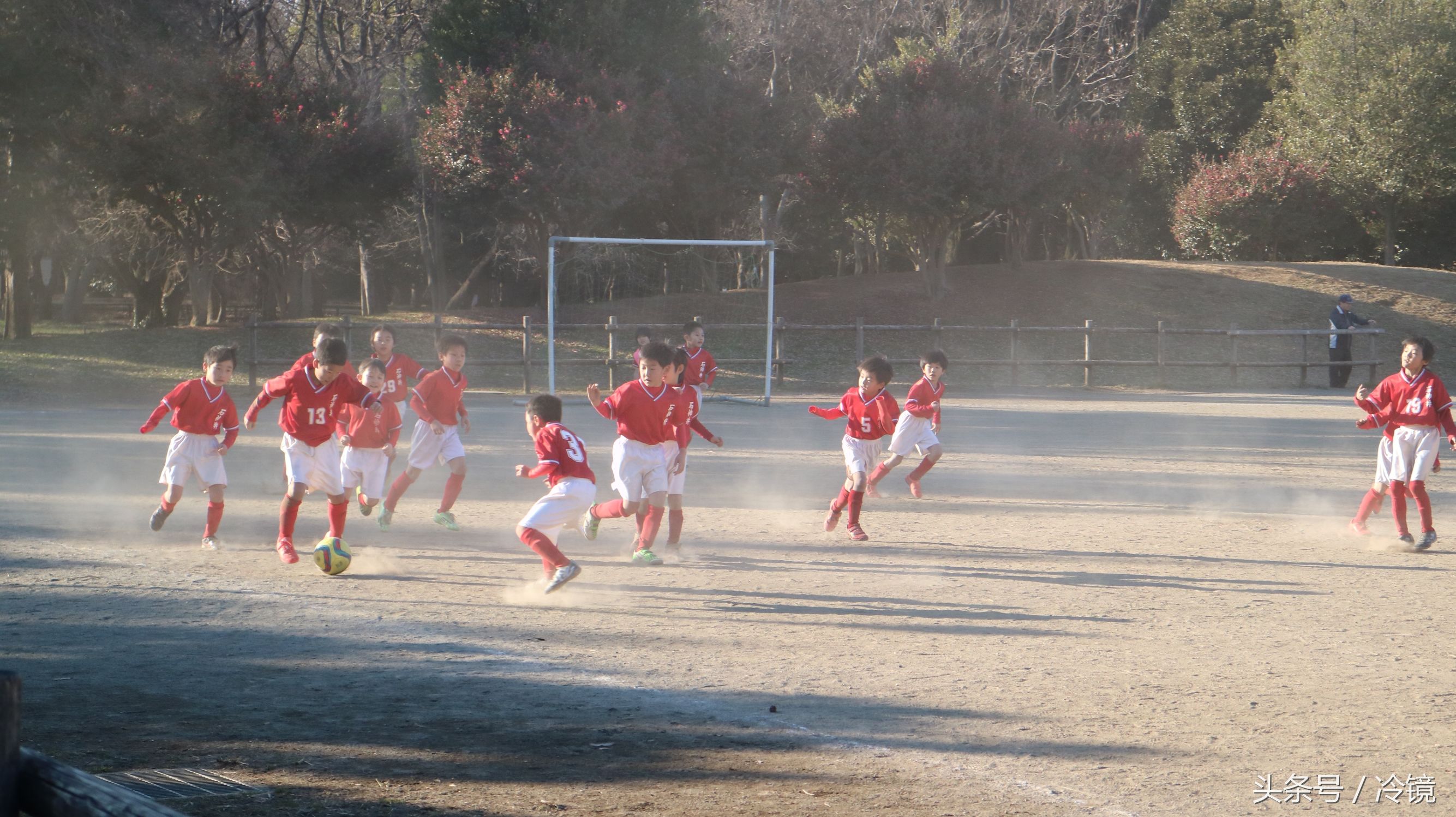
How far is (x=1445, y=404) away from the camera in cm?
898

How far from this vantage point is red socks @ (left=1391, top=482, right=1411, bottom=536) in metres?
8.99

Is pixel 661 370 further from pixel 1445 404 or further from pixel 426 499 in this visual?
pixel 1445 404

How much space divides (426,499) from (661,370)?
4.05 metres

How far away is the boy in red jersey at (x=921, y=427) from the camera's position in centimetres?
1059

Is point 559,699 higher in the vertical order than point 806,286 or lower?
lower

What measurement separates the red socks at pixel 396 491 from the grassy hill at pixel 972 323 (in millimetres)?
12655

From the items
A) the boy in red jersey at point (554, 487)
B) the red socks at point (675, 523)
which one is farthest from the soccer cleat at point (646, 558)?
the boy in red jersey at point (554, 487)

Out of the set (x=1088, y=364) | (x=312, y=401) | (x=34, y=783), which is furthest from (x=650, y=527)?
(x=1088, y=364)

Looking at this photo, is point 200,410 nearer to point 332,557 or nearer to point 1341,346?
point 332,557

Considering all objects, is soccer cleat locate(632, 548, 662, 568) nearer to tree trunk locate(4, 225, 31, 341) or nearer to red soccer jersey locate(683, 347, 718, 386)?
red soccer jersey locate(683, 347, 718, 386)

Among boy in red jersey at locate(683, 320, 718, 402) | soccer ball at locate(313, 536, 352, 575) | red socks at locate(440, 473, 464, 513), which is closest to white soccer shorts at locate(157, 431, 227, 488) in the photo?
soccer ball at locate(313, 536, 352, 575)

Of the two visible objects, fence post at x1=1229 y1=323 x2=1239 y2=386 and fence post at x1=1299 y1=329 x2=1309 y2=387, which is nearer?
fence post at x1=1229 y1=323 x2=1239 y2=386

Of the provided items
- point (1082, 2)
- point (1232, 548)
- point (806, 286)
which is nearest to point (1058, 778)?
point (1232, 548)

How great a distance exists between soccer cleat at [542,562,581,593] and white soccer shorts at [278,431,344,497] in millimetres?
1890
